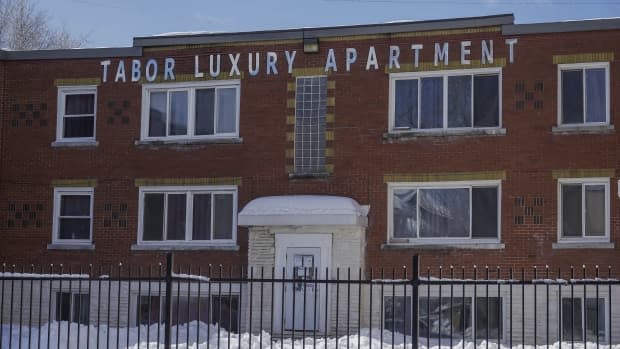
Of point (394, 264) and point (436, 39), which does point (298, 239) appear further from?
point (436, 39)

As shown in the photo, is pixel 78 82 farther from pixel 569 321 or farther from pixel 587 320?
pixel 587 320

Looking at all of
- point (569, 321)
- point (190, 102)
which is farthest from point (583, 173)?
point (190, 102)

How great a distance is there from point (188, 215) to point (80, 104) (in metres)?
4.17

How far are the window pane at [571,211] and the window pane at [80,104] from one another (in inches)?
466

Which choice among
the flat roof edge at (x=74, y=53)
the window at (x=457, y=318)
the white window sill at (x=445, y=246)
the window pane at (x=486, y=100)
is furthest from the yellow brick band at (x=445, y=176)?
the flat roof edge at (x=74, y=53)

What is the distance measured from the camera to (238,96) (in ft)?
72.8

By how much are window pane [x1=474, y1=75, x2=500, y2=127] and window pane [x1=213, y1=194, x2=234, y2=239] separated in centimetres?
622

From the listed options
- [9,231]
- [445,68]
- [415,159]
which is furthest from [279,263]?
[9,231]

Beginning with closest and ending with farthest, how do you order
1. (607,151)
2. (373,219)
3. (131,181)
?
(607,151) < (373,219) < (131,181)

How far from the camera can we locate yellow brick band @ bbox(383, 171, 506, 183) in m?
20.2

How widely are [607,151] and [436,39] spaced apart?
4.52m

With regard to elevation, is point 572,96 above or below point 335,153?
above

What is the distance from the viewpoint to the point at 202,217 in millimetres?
22359

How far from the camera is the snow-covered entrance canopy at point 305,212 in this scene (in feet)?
65.7
